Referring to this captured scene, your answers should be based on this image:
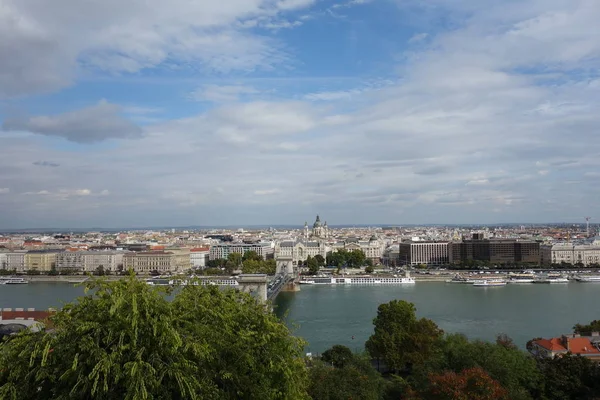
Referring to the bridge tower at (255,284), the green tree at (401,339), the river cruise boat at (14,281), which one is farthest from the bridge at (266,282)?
the river cruise boat at (14,281)

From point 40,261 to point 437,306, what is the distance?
24.1 metres

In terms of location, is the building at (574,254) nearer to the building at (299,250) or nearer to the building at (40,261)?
the building at (299,250)

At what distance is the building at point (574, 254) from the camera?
32.5 meters

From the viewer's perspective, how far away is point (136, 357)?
3.11 meters

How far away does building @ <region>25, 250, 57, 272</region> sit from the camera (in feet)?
106

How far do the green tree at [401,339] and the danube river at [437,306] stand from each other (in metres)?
1.39

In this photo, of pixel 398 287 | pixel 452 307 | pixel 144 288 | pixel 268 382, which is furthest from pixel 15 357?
A: pixel 398 287

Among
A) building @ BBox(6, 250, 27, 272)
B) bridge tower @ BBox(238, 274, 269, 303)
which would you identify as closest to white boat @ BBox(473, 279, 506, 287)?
bridge tower @ BBox(238, 274, 269, 303)

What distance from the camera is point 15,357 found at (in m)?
3.34

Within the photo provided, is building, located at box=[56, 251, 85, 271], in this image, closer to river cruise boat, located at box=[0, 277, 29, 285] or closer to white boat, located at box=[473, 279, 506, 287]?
river cruise boat, located at box=[0, 277, 29, 285]

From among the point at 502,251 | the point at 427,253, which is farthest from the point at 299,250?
the point at 502,251

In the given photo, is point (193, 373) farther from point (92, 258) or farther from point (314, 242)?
point (314, 242)

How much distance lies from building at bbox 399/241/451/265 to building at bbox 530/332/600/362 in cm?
2740

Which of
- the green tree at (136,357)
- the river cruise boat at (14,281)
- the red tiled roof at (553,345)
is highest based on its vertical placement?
the green tree at (136,357)
